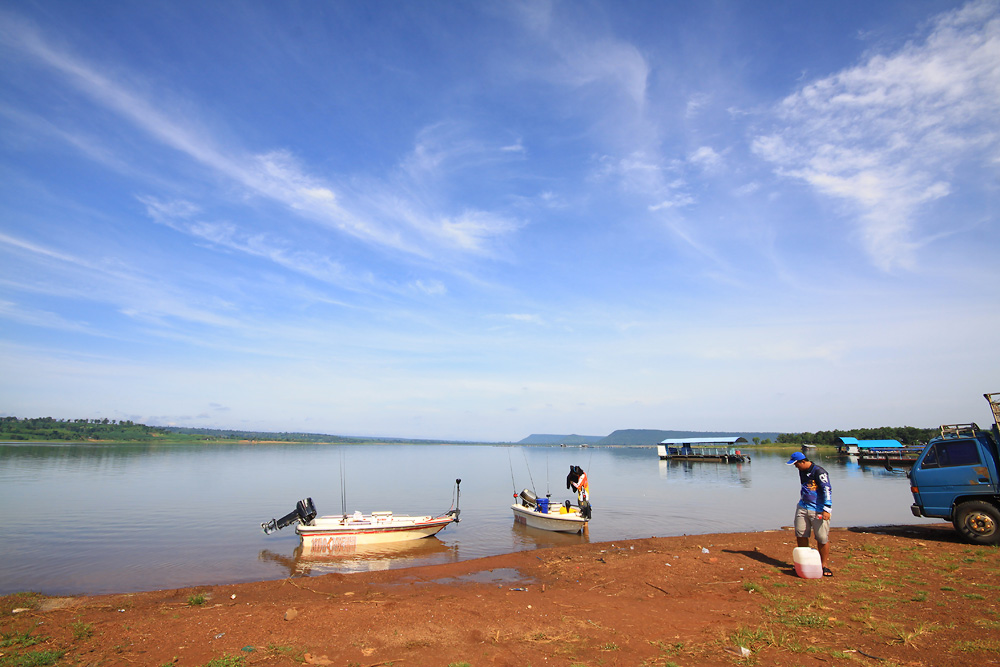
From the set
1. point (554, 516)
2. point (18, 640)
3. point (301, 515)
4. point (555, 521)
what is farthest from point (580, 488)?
point (18, 640)

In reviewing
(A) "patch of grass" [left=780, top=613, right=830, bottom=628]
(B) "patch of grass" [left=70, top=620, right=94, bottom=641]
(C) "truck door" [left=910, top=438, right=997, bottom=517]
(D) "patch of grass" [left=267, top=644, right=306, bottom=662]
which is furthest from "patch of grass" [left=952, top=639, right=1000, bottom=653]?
(B) "patch of grass" [left=70, top=620, right=94, bottom=641]

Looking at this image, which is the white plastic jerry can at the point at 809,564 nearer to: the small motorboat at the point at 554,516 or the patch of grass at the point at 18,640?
the small motorboat at the point at 554,516

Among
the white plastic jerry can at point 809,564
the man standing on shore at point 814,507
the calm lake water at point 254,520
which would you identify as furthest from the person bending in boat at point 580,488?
the white plastic jerry can at point 809,564

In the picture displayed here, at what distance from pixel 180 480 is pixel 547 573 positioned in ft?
154

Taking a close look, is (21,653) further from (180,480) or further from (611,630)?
(180,480)

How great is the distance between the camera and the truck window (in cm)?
1321

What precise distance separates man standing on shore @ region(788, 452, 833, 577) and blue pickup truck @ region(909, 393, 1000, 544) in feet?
17.6

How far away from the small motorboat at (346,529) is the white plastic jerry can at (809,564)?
12.6m

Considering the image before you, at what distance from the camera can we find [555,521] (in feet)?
69.7

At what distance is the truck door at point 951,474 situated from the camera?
12.9 m

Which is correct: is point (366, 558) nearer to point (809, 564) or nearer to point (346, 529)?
point (346, 529)

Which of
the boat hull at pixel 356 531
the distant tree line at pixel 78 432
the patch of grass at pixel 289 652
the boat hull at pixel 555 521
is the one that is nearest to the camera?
the patch of grass at pixel 289 652

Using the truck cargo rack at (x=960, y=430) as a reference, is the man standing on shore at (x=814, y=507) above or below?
below

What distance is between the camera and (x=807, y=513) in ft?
36.9
